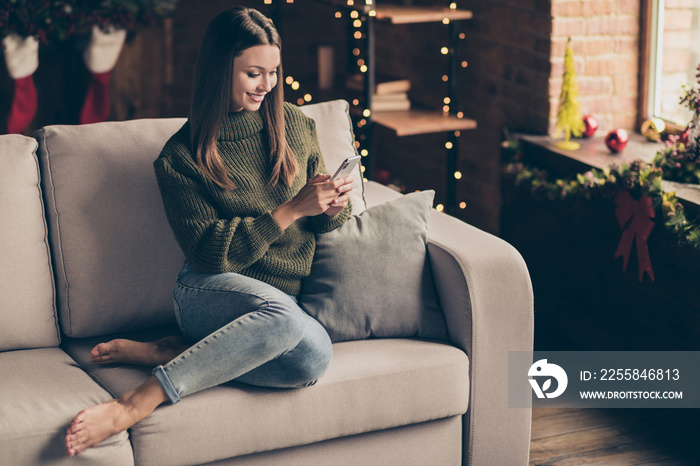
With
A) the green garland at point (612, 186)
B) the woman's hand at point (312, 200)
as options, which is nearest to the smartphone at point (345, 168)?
the woman's hand at point (312, 200)

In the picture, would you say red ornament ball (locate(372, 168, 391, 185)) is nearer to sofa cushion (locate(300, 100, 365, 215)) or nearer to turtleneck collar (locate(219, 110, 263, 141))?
sofa cushion (locate(300, 100, 365, 215))

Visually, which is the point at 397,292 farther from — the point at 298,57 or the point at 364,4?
the point at 298,57

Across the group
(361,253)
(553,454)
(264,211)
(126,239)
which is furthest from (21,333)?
(553,454)

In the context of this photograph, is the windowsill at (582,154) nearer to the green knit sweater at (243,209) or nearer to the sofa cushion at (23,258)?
the green knit sweater at (243,209)

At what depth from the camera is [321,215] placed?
219 centimetres

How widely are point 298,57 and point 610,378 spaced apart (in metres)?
2.79

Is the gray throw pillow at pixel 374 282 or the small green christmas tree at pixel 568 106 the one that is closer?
the gray throw pillow at pixel 374 282

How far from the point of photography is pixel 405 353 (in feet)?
6.78

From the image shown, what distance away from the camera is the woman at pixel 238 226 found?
73.7 inches

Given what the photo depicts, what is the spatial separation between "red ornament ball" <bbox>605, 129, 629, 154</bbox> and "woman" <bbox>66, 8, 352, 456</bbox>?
1.23m

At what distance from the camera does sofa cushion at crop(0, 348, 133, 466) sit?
5.66 ft

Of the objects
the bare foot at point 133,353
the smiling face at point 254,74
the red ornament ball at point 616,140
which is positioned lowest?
the bare foot at point 133,353

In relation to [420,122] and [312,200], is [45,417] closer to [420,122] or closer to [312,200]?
[312,200]

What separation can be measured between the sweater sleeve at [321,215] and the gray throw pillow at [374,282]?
0.7 inches
